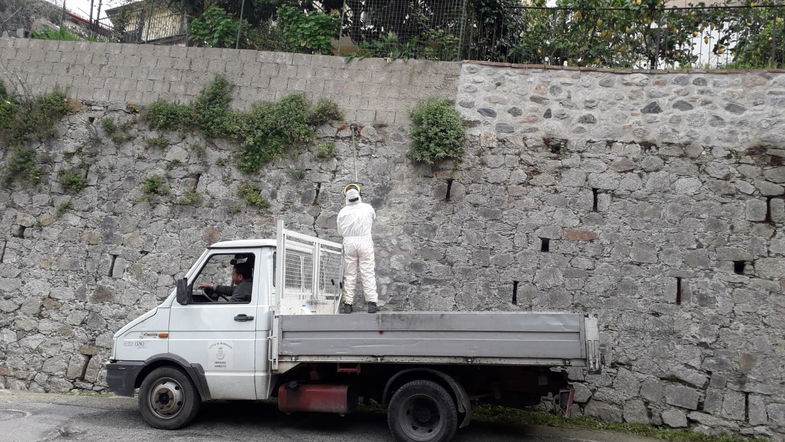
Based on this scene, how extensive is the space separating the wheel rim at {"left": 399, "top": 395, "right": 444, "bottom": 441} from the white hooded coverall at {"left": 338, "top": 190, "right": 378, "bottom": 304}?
1448 millimetres

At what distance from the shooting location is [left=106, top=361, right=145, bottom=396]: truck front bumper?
6.75m

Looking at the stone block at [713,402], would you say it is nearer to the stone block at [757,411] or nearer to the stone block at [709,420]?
the stone block at [709,420]

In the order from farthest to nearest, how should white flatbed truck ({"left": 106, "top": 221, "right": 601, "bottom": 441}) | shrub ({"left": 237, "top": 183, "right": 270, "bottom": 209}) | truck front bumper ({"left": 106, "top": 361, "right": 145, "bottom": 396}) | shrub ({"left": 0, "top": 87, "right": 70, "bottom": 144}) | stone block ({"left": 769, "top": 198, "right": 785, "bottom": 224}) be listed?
shrub ({"left": 0, "top": 87, "right": 70, "bottom": 144}), shrub ({"left": 237, "top": 183, "right": 270, "bottom": 209}), stone block ({"left": 769, "top": 198, "right": 785, "bottom": 224}), truck front bumper ({"left": 106, "top": 361, "right": 145, "bottom": 396}), white flatbed truck ({"left": 106, "top": 221, "right": 601, "bottom": 441})

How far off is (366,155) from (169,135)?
314 centimetres

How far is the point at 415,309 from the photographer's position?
8.71m

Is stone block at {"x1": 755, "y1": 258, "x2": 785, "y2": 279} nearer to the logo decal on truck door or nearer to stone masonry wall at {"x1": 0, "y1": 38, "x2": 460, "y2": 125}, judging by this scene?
stone masonry wall at {"x1": 0, "y1": 38, "x2": 460, "y2": 125}

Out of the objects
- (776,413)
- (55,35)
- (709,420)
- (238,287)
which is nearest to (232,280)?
(238,287)

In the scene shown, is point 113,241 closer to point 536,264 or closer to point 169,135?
point 169,135

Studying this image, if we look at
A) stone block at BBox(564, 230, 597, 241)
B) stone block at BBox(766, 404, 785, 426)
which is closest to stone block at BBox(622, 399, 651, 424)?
stone block at BBox(766, 404, 785, 426)

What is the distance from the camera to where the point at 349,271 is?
7277 mm

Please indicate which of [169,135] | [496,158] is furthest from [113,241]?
[496,158]

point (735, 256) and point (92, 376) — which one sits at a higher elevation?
point (735, 256)

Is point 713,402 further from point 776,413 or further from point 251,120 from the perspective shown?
point 251,120

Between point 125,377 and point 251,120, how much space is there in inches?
170
